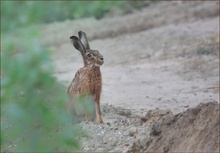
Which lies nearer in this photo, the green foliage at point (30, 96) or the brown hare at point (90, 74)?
the green foliage at point (30, 96)

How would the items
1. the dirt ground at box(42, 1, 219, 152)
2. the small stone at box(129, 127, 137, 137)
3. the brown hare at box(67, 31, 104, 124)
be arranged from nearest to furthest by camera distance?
the small stone at box(129, 127, 137, 137), the brown hare at box(67, 31, 104, 124), the dirt ground at box(42, 1, 219, 152)

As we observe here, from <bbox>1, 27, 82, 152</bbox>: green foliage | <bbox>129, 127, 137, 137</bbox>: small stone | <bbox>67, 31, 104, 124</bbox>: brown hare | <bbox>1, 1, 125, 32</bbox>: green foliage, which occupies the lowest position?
<bbox>129, 127, 137, 137</bbox>: small stone

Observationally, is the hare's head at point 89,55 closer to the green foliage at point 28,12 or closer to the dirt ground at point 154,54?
the dirt ground at point 154,54

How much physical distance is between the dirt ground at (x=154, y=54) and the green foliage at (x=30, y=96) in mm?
3951

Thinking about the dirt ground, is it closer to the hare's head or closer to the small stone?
the small stone

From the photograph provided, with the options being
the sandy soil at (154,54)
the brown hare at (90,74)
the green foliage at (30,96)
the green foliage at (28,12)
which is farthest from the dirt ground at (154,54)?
the green foliage at (28,12)

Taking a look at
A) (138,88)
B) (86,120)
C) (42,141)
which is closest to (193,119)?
(86,120)

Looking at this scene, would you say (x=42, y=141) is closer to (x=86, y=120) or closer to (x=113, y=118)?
(x=86, y=120)

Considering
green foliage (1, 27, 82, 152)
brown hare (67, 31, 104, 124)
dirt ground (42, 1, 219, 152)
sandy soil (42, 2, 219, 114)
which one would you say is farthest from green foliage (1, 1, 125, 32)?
sandy soil (42, 2, 219, 114)

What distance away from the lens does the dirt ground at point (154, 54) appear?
10953mm

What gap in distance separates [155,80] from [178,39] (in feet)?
15.5

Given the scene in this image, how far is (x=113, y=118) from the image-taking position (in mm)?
7805

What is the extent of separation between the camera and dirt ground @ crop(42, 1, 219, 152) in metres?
11.0

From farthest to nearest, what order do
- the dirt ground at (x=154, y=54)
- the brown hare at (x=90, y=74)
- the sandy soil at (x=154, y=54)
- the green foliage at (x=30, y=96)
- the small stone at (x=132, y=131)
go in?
the sandy soil at (x=154, y=54)
the dirt ground at (x=154, y=54)
the brown hare at (x=90, y=74)
the small stone at (x=132, y=131)
the green foliage at (x=30, y=96)
